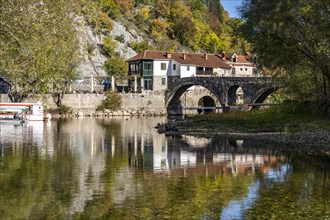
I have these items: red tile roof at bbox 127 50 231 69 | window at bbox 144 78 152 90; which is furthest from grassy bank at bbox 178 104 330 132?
window at bbox 144 78 152 90

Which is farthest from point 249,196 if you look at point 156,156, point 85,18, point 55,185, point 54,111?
point 54,111

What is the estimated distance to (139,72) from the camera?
4552 inches

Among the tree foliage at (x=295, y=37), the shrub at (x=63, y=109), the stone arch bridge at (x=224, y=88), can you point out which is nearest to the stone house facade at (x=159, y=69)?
the stone arch bridge at (x=224, y=88)

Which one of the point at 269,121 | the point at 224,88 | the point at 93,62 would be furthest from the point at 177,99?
the point at 269,121

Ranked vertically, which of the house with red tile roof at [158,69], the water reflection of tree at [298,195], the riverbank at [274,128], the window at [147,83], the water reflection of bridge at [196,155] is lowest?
the water reflection of tree at [298,195]

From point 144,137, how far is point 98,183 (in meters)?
27.6

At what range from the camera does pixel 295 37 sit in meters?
47.5

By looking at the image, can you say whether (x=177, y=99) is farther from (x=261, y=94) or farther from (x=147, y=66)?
(x=261, y=94)

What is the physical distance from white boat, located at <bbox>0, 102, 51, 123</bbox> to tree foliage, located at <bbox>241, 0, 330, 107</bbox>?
1579 inches

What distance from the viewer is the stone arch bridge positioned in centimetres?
9231

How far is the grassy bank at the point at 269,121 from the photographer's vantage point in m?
49.9

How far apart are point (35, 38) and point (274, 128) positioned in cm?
3270

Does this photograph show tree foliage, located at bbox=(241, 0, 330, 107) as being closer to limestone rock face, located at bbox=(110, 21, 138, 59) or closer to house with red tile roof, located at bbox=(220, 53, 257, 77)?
house with red tile roof, located at bbox=(220, 53, 257, 77)

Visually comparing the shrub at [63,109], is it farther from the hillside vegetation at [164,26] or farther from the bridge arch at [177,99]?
the hillside vegetation at [164,26]
